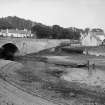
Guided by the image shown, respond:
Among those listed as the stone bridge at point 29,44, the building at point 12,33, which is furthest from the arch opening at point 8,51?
the building at point 12,33

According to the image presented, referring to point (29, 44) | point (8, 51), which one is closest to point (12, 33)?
point (8, 51)

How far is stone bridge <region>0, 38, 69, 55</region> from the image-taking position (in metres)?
74.0

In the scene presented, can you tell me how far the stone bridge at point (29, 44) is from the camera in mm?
74031

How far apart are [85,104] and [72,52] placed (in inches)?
2654

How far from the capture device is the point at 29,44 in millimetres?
82875

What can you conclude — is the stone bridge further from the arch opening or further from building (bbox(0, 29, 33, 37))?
building (bbox(0, 29, 33, 37))

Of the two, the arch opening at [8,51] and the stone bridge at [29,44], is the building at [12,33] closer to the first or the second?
the stone bridge at [29,44]

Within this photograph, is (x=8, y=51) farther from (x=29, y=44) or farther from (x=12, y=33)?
(x=12, y=33)

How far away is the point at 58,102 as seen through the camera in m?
22.4

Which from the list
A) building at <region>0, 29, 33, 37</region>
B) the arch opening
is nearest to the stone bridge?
the arch opening

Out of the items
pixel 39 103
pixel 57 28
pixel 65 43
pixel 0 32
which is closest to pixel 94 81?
pixel 39 103

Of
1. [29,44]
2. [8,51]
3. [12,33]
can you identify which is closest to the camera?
[29,44]

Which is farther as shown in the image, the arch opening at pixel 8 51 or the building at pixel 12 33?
the building at pixel 12 33

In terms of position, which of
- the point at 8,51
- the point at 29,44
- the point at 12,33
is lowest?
the point at 8,51
